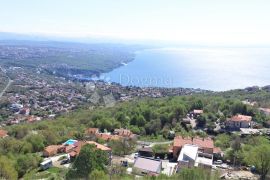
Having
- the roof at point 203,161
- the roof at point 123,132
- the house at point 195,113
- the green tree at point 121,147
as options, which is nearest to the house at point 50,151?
the green tree at point 121,147

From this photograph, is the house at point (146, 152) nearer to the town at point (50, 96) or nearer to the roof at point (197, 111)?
the roof at point (197, 111)

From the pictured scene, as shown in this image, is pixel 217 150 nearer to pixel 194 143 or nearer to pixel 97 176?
pixel 194 143

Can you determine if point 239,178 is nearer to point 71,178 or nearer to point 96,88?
point 71,178

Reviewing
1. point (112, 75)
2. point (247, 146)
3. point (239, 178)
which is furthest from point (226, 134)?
point (112, 75)

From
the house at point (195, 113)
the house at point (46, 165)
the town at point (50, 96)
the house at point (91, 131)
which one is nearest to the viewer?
the house at point (46, 165)

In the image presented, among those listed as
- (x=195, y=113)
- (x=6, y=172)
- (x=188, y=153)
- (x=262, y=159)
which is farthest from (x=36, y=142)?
(x=262, y=159)

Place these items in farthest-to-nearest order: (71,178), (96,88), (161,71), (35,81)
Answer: (161,71), (35,81), (96,88), (71,178)
